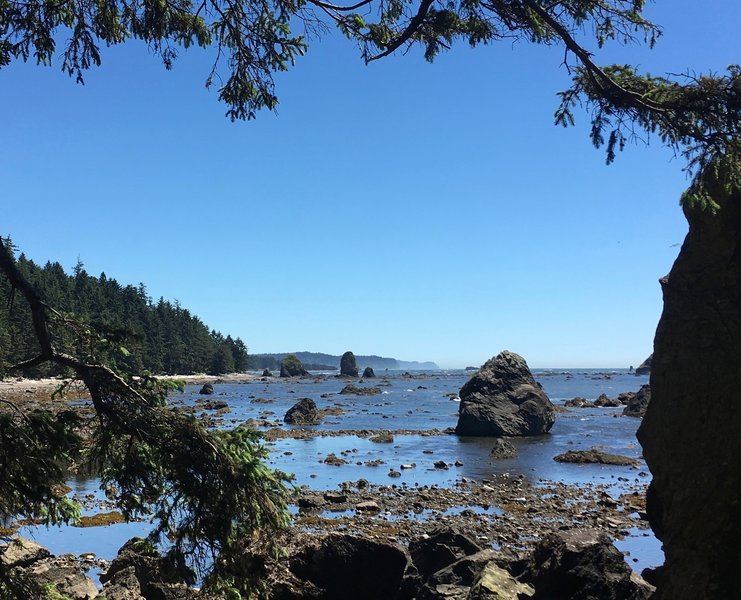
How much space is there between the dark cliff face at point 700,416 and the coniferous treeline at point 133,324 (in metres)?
53.3

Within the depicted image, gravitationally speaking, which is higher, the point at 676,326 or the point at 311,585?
the point at 676,326

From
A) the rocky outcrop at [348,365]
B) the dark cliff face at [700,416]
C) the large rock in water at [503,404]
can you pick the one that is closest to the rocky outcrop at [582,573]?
the dark cliff face at [700,416]

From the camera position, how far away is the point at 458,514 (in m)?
17.4

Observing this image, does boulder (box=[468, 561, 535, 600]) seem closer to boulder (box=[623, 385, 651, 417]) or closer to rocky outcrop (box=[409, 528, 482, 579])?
rocky outcrop (box=[409, 528, 482, 579])

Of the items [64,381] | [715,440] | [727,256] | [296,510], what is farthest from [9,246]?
[296,510]

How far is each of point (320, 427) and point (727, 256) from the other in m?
36.0

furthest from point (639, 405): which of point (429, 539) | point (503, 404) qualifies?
point (429, 539)

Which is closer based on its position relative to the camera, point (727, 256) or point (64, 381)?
point (64, 381)

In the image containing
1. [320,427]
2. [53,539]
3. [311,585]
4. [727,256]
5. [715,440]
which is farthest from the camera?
[320,427]

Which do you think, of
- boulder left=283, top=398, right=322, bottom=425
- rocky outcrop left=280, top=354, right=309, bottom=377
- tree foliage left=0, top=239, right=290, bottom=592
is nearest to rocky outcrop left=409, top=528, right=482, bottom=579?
tree foliage left=0, top=239, right=290, bottom=592

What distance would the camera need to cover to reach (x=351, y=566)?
10000 mm

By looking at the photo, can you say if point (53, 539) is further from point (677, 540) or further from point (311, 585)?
point (677, 540)

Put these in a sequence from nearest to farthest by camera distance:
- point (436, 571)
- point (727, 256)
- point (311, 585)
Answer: point (727, 256) → point (311, 585) → point (436, 571)

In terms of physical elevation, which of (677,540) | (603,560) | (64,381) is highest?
(64,381)
